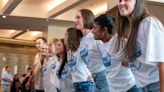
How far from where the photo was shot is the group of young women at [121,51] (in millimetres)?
1730

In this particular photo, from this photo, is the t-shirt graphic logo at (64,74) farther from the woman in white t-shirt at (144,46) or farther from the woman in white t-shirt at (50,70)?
the woman in white t-shirt at (144,46)

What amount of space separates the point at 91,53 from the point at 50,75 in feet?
5.50

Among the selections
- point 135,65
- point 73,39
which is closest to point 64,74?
point 73,39

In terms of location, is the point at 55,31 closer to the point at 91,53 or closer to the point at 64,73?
the point at 64,73

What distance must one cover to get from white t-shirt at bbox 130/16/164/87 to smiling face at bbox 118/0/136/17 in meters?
0.13

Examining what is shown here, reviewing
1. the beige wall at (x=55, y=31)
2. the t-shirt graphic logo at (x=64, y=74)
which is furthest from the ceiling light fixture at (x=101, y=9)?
the t-shirt graphic logo at (x=64, y=74)

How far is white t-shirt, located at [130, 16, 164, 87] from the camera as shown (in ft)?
5.57

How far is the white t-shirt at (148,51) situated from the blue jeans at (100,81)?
1.15 metres

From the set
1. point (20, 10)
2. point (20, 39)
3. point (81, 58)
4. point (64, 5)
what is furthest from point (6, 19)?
point (81, 58)

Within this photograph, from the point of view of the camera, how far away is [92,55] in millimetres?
3115

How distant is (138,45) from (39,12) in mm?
8162

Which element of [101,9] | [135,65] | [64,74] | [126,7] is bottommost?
[64,74]

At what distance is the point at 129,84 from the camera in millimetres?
2186

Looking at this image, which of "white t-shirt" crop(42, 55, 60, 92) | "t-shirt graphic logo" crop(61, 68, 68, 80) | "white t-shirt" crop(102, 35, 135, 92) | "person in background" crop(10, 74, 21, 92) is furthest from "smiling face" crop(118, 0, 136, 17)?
"person in background" crop(10, 74, 21, 92)
